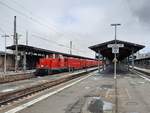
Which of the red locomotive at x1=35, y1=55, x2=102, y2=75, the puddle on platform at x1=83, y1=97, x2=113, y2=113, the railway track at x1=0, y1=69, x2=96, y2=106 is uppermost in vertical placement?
the red locomotive at x1=35, y1=55, x2=102, y2=75

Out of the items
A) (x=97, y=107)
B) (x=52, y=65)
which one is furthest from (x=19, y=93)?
(x=52, y=65)

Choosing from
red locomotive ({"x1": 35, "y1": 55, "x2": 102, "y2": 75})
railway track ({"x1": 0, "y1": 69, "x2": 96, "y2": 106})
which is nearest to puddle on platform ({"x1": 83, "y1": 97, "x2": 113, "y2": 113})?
railway track ({"x1": 0, "y1": 69, "x2": 96, "y2": 106})

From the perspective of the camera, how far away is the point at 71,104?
1568cm

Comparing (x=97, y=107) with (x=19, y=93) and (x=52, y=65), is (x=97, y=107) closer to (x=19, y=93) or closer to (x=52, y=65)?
(x=19, y=93)

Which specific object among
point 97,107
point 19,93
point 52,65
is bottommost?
point 97,107

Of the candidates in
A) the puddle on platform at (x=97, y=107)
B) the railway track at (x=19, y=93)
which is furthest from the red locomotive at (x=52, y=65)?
the puddle on platform at (x=97, y=107)

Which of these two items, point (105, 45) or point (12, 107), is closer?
point (12, 107)

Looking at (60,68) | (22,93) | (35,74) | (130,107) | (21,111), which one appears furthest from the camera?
(60,68)

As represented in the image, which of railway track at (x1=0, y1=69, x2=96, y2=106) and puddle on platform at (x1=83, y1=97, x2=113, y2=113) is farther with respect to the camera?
railway track at (x1=0, y1=69, x2=96, y2=106)

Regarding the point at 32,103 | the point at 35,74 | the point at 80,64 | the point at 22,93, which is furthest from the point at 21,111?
the point at 80,64

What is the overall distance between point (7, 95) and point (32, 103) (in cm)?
250

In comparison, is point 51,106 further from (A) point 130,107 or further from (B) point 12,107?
(A) point 130,107

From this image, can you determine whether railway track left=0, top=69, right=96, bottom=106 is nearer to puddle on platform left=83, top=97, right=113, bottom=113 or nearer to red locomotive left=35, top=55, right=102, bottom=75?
puddle on platform left=83, top=97, right=113, bottom=113

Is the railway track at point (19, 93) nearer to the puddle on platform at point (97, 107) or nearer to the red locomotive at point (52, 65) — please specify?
the puddle on platform at point (97, 107)
